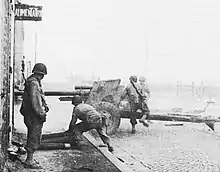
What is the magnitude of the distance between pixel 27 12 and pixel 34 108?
3764mm

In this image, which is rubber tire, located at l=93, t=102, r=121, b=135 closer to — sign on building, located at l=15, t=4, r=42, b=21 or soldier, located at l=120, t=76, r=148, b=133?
soldier, located at l=120, t=76, r=148, b=133

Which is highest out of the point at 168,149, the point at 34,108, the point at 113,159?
the point at 34,108

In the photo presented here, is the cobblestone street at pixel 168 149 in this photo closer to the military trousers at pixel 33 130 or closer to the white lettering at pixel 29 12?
the military trousers at pixel 33 130

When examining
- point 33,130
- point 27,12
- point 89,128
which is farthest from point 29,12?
point 33,130

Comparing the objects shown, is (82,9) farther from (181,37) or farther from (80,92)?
(80,92)

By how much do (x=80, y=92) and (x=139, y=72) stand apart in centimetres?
1927

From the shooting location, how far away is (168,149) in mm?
10164

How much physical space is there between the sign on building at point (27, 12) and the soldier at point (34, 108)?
319 centimetres

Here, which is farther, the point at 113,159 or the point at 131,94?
the point at 131,94

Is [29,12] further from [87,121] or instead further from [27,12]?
[87,121]

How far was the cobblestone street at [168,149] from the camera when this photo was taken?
8242mm

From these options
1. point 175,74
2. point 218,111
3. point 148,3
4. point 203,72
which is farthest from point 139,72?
point 218,111

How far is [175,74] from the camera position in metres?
30.9

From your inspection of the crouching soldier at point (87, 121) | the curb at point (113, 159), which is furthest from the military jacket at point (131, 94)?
the crouching soldier at point (87, 121)
